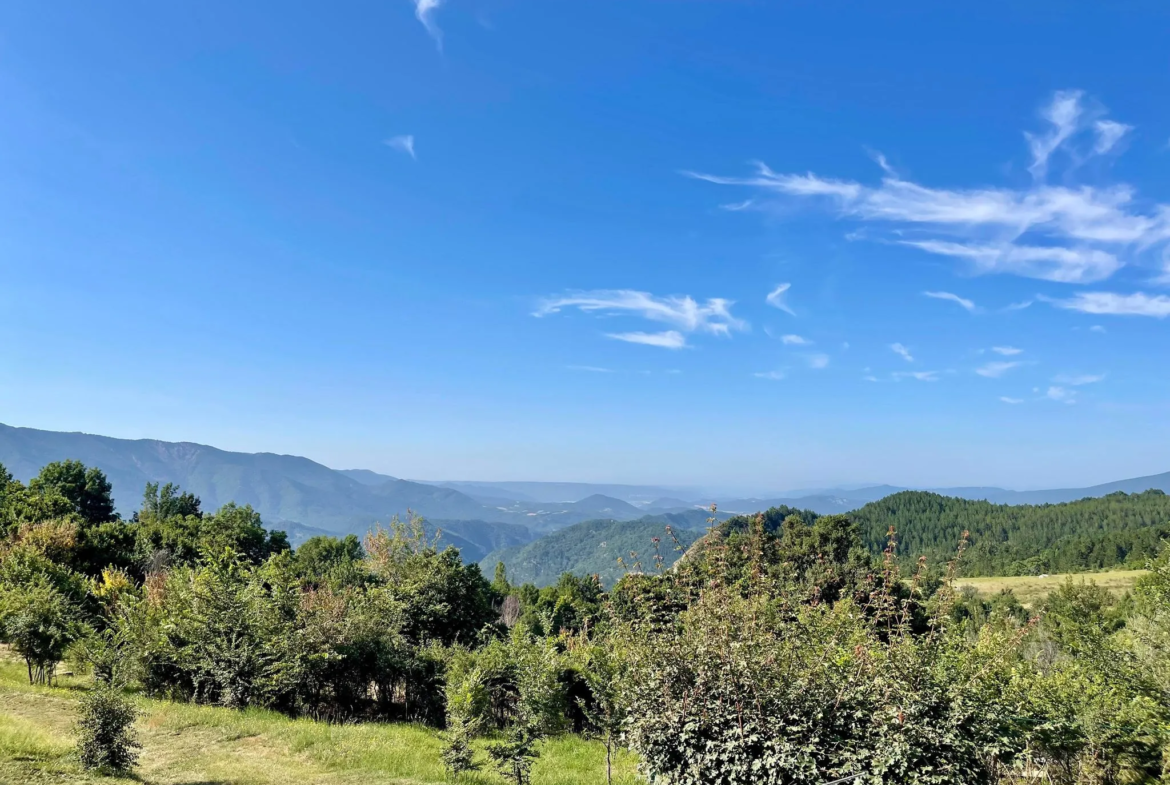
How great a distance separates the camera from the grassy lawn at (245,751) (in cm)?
962

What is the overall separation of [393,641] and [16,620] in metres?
9.71

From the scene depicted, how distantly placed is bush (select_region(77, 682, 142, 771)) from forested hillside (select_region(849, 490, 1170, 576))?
121895mm

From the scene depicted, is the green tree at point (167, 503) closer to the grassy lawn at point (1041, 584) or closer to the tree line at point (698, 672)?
the tree line at point (698, 672)

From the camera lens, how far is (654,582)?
965 cm

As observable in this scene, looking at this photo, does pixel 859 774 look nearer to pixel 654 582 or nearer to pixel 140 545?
pixel 654 582

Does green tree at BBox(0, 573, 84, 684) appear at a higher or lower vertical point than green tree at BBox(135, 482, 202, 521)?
higher

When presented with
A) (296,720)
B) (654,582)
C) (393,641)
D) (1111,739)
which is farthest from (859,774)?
(393,641)

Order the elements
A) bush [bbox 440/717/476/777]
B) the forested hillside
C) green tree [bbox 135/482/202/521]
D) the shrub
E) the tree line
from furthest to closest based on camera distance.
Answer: the forested hillside
green tree [bbox 135/482/202/521]
bush [bbox 440/717/476/777]
the shrub
the tree line

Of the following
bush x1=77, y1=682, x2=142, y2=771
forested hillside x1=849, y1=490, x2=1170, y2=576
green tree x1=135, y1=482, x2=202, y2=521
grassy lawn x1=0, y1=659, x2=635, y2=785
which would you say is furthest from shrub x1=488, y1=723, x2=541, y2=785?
forested hillside x1=849, y1=490, x2=1170, y2=576

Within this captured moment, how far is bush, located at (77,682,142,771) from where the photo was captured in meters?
9.04

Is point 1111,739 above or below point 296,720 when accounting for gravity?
above

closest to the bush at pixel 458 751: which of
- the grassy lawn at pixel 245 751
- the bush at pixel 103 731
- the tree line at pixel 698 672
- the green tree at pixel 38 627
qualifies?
the tree line at pixel 698 672

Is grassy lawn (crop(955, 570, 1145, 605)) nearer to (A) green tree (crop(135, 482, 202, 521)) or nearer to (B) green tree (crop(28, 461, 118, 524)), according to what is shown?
(A) green tree (crop(135, 482, 202, 521))

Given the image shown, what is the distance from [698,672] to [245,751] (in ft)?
33.6
